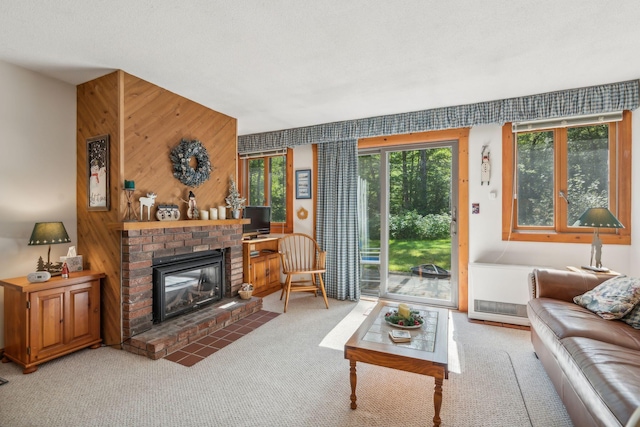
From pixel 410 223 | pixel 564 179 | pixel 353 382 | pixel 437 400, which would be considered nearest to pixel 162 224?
pixel 353 382

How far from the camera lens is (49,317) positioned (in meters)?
2.41

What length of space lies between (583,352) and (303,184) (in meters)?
3.71

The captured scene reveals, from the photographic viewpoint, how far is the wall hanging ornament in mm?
3156

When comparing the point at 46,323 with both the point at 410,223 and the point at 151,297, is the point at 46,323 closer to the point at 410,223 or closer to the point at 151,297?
the point at 151,297

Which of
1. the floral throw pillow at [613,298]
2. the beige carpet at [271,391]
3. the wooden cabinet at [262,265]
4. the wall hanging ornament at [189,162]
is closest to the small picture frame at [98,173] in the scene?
the wall hanging ornament at [189,162]

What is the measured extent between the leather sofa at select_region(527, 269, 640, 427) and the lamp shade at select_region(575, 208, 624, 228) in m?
0.47

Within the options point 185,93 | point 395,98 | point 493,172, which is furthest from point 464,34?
point 185,93

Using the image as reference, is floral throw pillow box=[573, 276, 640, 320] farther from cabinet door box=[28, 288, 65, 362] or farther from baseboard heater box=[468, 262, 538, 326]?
cabinet door box=[28, 288, 65, 362]

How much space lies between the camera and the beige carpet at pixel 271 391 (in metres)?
1.83

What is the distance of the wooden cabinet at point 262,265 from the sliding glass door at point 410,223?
1.39 metres

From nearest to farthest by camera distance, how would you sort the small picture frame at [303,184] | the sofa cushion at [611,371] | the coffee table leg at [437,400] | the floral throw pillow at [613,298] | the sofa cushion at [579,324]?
the sofa cushion at [611,371]
the coffee table leg at [437,400]
the sofa cushion at [579,324]
the floral throw pillow at [613,298]
the small picture frame at [303,184]

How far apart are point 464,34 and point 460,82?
2.83ft

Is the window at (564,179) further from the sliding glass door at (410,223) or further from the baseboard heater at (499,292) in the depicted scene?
the sliding glass door at (410,223)

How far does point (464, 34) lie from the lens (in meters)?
2.09
